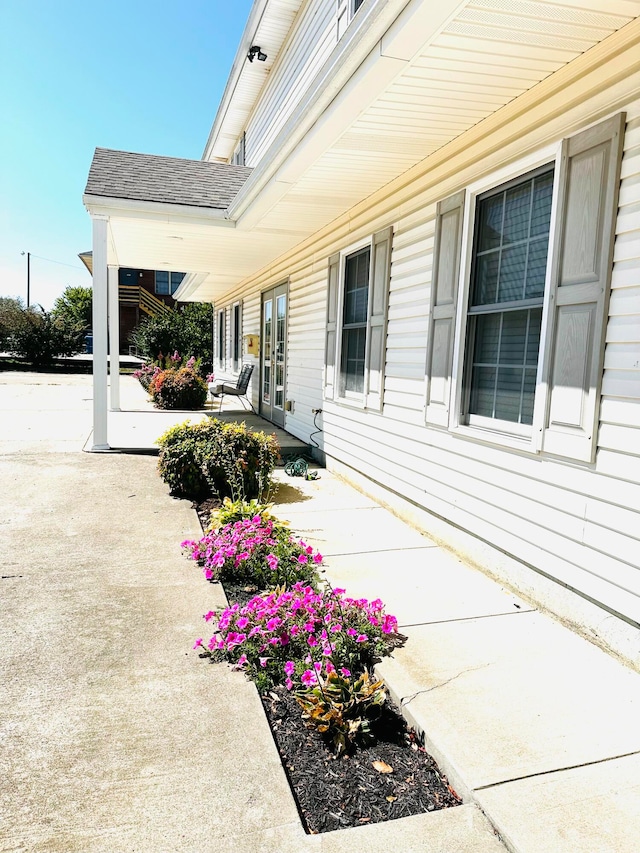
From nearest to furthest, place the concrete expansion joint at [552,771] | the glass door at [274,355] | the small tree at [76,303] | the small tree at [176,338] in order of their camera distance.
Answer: the concrete expansion joint at [552,771]
the glass door at [274,355]
the small tree at [176,338]
the small tree at [76,303]

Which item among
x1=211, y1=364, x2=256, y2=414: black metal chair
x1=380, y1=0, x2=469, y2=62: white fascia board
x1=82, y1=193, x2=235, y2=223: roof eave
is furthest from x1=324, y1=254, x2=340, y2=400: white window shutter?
x1=211, y1=364, x2=256, y2=414: black metal chair

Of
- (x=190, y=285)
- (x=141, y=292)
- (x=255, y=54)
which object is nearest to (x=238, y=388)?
(x=190, y=285)

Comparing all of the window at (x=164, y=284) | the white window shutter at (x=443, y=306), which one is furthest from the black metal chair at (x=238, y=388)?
the window at (x=164, y=284)

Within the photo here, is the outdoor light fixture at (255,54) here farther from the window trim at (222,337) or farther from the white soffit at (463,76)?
the window trim at (222,337)

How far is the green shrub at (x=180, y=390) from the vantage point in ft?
35.7

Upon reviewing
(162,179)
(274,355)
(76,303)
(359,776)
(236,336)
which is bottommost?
(359,776)

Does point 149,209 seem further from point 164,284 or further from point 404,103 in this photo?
point 164,284

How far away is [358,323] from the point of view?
18.5 feet

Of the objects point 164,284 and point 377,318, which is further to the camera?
point 164,284

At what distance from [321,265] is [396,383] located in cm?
260

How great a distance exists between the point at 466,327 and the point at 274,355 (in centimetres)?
573

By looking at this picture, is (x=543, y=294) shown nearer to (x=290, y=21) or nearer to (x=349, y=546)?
(x=349, y=546)

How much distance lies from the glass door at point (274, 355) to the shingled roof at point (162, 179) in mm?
1893

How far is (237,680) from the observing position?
2.32 meters
